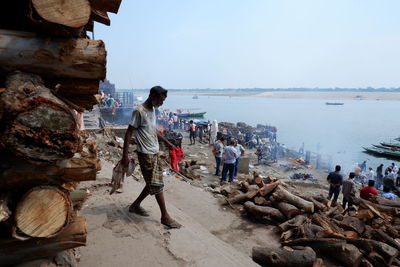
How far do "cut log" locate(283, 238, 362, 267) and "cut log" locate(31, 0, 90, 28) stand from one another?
475 cm

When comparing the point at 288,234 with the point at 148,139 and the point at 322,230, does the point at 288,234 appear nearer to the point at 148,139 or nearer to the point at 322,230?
the point at 322,230

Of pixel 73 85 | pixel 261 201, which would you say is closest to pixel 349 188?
pixel 261 201

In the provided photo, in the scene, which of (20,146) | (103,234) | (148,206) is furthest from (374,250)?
(20,146)

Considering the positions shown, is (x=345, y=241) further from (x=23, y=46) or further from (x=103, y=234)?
(x=23, y=46)

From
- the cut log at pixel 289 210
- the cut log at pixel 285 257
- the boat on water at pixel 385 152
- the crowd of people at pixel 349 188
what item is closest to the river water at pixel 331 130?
the boat on water at pixel 385 152

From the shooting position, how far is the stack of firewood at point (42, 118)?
1627 mm

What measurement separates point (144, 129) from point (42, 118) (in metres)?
1.91

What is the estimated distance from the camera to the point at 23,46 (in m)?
1.96

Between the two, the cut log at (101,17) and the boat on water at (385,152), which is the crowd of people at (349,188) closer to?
the cut log at (101,17)

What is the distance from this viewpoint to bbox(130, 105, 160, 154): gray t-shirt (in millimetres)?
3490

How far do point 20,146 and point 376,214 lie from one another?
6334 millimetres

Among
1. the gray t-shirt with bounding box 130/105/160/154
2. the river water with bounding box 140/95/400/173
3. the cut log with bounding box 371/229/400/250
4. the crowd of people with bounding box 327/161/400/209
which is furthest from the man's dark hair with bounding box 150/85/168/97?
the river water with bounding box 140/95/400/173

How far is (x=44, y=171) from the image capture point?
202 centimetres

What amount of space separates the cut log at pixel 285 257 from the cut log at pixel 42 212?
3227 millimetres
